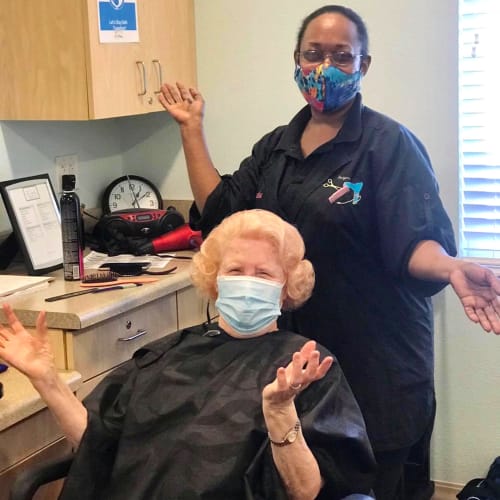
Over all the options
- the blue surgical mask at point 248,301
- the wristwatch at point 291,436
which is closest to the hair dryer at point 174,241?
the blue surgical mask at point 248,301

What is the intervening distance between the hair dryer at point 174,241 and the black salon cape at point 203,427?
112cm

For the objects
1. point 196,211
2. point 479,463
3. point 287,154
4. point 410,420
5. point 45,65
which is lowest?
point 479,463

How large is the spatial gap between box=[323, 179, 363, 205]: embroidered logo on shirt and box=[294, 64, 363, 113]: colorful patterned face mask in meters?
0.21

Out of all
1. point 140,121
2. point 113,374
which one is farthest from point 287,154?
point 140,121

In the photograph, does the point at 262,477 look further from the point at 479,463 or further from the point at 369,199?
the point at 479,463

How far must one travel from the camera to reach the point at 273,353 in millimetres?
1771

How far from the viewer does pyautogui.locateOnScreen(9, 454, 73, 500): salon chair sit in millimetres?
1669

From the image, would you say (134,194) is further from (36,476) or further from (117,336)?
(36,476)

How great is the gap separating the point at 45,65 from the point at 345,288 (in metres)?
1.29

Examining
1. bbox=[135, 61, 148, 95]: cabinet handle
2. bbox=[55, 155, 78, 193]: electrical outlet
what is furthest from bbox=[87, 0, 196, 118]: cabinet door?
bbox=[55, 155, 78, 193]: electrical outlet

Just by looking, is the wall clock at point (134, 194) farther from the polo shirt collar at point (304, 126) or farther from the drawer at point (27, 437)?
the drawer at point (27, 437)

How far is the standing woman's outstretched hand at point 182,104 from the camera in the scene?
226 cm

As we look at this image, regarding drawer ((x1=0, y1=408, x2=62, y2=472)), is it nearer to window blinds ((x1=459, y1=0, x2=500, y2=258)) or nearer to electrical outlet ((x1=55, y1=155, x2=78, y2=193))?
electrical outlet ((x1=55, y1=155, x2=78, y2=193))

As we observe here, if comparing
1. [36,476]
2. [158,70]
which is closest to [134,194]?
[158,70]
